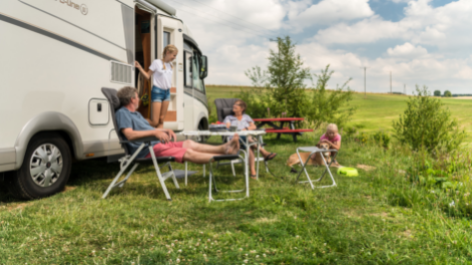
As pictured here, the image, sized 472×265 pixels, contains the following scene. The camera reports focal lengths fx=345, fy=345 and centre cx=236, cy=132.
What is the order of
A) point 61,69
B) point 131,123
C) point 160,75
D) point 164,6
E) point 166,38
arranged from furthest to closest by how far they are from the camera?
point 166,38, point 164,6, point 160,75, point 131,123, point 61,69

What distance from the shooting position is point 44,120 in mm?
3379

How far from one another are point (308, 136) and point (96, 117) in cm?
682

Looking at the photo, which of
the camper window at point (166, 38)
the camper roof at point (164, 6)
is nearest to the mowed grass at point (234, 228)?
the camper window at point (166, 38)

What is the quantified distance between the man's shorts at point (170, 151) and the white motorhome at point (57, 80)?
0.83m

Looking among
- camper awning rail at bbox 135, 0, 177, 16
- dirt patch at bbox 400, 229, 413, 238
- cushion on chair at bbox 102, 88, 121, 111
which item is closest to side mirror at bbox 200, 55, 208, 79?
camper awning rail at bbox 135, 0, 177, 16

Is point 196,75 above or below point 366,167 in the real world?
above

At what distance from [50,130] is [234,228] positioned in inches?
87.7

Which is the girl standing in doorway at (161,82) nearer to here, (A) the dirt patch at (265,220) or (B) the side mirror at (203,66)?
(B) the side mirror at (203,66)

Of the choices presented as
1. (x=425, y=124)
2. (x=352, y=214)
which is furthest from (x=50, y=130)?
(x=425, y=124)

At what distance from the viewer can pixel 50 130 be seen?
3.58 metres

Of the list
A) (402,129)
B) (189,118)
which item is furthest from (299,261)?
(402,129)

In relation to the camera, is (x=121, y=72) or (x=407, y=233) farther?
(x=121, y=72)

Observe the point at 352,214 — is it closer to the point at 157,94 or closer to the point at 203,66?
the point at 157,94

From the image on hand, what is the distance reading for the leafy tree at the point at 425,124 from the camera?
6324mm
